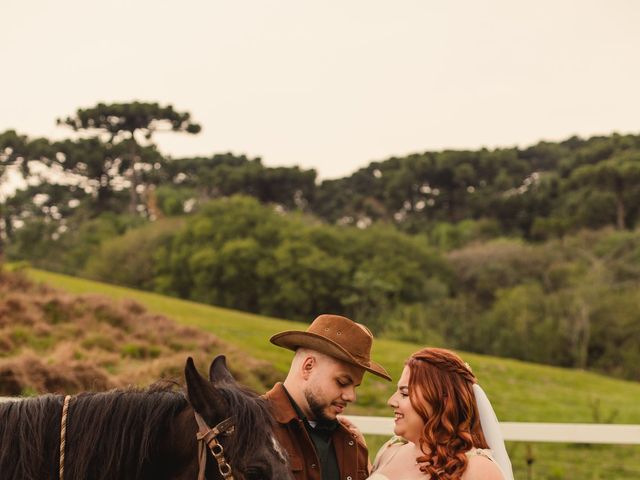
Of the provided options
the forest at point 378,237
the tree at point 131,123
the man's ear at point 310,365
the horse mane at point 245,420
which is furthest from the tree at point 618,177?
the horse mane at point 245,420

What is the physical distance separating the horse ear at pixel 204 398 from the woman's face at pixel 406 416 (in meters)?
0.67

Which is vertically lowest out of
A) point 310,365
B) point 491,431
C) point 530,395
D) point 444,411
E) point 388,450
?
point 530,395

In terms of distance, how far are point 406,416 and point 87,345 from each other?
304 inches

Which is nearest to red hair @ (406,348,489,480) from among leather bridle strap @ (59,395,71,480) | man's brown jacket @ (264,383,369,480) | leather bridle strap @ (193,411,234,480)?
man's brown jacket @ (264,383,369,480)

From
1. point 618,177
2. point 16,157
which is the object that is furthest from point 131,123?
point 618,177

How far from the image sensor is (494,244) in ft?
137

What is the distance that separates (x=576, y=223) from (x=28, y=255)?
101ft

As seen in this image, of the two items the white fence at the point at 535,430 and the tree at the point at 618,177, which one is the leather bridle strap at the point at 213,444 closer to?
the white fence at the point at 535,430

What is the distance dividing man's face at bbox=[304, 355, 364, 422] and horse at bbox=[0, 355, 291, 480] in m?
0.45

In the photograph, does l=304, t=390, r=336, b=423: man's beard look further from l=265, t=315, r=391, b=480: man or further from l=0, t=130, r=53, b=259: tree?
l=0, t=130, r=53, b=259: tree

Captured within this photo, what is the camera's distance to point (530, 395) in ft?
48.9

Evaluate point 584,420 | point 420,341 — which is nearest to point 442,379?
point 584,420

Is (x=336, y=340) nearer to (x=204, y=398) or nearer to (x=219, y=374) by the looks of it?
(x=219, y=374)

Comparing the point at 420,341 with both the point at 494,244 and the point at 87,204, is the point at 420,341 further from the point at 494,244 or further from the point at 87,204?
the point at 87,204
